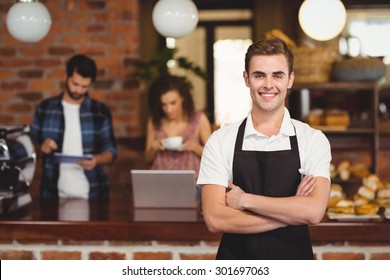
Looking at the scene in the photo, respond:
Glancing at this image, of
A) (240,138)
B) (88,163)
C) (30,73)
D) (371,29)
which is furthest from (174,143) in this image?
(371,29)

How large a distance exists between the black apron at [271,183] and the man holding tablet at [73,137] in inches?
64.7

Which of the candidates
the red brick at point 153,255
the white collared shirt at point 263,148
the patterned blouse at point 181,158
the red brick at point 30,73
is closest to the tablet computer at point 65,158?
the patterned blouse at point 181,158

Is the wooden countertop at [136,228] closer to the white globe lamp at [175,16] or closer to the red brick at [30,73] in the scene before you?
the white globe lamp at [175,16]

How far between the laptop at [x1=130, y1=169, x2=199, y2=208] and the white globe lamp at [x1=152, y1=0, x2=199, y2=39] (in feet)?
2.39

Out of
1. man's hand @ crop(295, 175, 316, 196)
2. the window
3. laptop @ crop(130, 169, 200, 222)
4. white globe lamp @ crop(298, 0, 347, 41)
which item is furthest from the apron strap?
the window

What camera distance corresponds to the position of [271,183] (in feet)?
6.81

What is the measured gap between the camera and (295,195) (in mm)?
→ 2068

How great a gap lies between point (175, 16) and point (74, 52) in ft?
6.78

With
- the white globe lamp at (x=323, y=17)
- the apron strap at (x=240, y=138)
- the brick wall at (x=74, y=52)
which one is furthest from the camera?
the brick wall at (x=74, y=52)

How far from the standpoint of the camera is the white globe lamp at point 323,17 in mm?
4070
